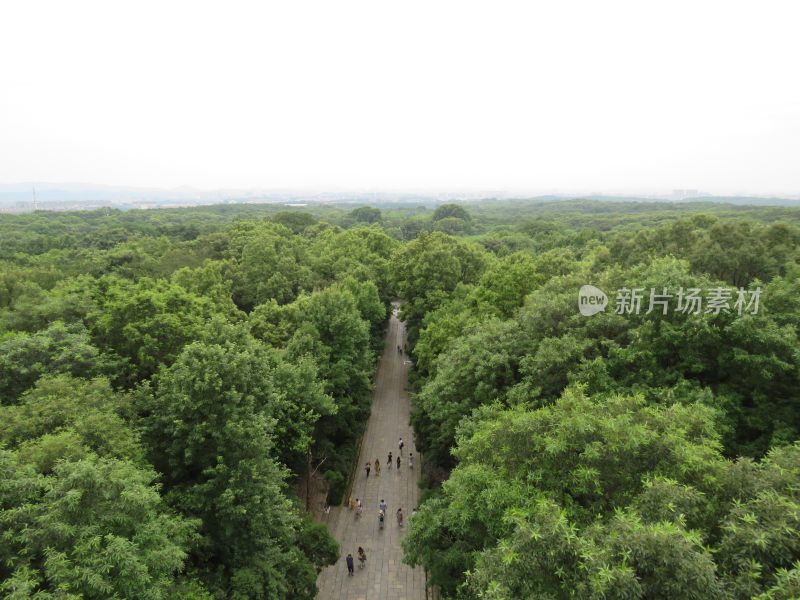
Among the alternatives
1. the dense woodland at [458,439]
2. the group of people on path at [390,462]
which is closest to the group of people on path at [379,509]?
the group of people on path at [390,462]

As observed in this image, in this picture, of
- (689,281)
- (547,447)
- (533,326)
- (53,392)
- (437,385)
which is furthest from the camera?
(437,385)

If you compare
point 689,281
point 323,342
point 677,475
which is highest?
point 689,281

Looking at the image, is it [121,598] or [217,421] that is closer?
[121,598]

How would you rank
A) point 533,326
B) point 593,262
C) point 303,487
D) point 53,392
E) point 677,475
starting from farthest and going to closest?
point 593,262 < point 303,487 < point 533,326 < point 53,392 < point 677,475

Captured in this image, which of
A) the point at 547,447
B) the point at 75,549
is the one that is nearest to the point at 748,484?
the point at 547,447

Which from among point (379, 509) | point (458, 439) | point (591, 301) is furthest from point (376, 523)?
point (591, 301)

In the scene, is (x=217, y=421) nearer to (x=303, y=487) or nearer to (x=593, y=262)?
(x=303, y=487)
